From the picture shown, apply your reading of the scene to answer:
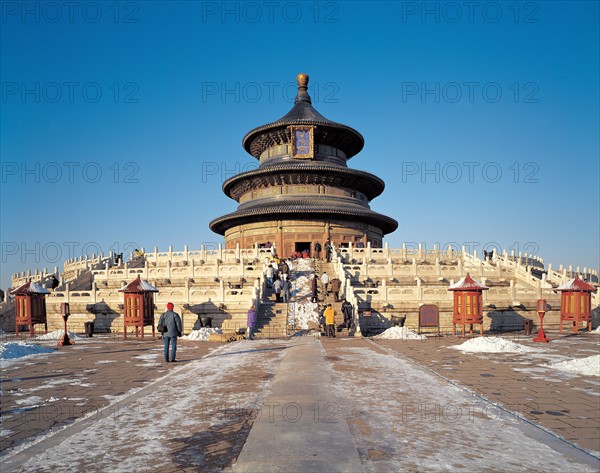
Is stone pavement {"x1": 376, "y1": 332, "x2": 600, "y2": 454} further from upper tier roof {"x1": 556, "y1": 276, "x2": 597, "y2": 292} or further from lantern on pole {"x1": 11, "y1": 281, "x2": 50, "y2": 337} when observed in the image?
lantern on pole {"x1": 11, "y1": 281, "x2": 50, "y2": 337}

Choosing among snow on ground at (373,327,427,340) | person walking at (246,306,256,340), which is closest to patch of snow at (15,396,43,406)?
person walking at (246,306,256,340)

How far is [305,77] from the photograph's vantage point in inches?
2007

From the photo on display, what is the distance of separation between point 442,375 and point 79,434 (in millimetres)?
6954

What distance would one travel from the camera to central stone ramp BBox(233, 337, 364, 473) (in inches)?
170

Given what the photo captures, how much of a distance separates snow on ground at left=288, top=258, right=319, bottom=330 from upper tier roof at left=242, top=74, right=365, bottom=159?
1880cm

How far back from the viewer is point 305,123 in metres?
41.7

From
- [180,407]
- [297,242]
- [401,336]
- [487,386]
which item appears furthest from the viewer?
[297,242]

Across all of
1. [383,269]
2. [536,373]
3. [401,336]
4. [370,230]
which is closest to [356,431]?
[536,373]

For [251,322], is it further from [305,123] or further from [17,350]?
[305,123]

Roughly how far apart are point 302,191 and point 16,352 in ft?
96.3

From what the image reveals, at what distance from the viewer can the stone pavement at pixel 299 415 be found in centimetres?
470

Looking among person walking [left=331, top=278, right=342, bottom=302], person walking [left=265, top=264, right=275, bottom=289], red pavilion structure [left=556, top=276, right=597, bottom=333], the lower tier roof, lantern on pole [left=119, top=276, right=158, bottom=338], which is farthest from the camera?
the lower tier roof

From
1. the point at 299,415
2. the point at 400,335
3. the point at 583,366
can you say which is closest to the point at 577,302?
the point at 400,335

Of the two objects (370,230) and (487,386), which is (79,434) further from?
(370,230)
